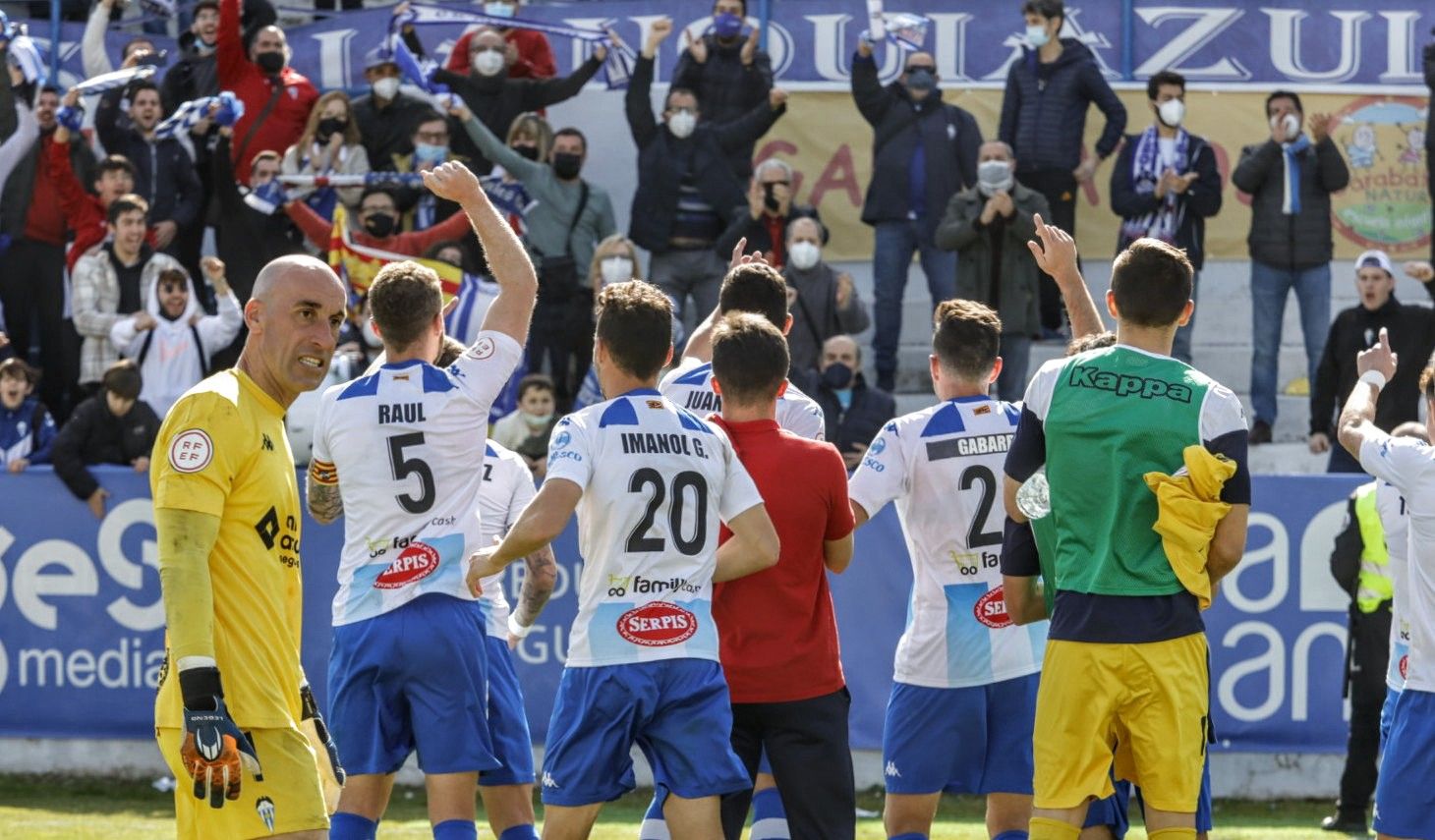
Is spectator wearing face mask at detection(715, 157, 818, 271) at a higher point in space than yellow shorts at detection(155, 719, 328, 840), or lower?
higher

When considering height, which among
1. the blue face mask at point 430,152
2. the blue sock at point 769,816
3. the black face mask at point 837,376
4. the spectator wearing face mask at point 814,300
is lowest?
the blue sock at point 769,816

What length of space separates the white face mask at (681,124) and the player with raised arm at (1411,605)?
7.72 meters

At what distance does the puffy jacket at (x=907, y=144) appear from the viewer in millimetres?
13609

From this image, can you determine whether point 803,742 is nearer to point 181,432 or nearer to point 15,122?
point 181,432

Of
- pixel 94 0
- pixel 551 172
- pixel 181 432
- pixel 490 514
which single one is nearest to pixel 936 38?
pixel 551 172

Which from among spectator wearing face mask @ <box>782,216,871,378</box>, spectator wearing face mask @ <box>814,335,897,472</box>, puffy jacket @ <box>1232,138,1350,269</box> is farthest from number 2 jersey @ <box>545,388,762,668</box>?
puffy jacket @ <box>1232,138,1350,269</box>

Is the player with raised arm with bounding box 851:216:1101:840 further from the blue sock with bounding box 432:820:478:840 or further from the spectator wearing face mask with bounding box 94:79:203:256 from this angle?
the spectator wearing face mask with bounding box 94:79:203:256

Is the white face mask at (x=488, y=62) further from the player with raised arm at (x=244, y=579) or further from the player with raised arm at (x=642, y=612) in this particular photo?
the player with raised arm at (x=244, y=579)

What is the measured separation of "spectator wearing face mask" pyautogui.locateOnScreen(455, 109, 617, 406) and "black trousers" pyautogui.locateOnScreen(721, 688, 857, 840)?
7.20 metres

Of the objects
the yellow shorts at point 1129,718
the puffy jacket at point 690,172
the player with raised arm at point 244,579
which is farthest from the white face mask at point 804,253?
the player with raised arm at point 244,579

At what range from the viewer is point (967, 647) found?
6.70 m

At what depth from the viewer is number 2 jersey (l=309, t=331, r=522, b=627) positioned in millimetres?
6348

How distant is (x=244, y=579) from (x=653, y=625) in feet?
4.22

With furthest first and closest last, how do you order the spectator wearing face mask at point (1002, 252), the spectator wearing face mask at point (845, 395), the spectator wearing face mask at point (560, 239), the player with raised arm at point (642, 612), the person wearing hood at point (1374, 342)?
the spectator wearing face mask at point (560, 239) → the spectator wearing face mask at point (1002, 252) → the person wearing hood at point (1374, 342) → the spectator wearing face mask at point (845, 395) → the player with raised arm at point (642, 612)
